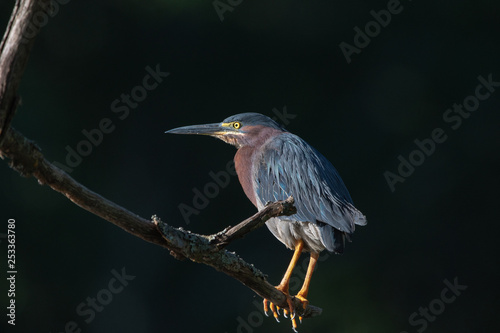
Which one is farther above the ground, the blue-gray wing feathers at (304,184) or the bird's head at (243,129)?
the bird's head at (243,129)

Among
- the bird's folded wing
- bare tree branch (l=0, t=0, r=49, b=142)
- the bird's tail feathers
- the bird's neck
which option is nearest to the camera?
bare tree branch (l=0, t=0, r=49, b=142)

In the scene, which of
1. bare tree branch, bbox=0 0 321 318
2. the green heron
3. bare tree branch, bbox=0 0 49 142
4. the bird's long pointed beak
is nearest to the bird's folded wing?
the green heron

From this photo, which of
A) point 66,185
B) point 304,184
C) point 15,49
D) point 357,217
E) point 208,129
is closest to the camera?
point 15,49

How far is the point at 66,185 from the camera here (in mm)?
1515

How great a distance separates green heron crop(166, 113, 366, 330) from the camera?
263 centimetres

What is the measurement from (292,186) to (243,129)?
42 cm

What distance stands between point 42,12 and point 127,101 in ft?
14.6

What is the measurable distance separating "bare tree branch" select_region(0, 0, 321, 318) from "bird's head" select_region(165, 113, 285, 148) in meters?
0.94

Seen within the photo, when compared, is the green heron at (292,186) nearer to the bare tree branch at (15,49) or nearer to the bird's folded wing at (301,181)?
the bird's folded wing at (301,181)

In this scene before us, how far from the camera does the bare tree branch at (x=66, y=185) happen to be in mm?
1289

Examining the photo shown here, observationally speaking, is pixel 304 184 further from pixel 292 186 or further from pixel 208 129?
pixel 208 129

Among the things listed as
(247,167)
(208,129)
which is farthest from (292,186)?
(208,129)

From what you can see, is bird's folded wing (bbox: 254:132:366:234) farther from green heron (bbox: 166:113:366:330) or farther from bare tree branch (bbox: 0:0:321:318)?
bare tree branch (bbox: 0:0:321:318)

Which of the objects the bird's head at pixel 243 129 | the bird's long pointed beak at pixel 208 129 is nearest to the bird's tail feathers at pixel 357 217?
the bird's head at pixel 243 129
